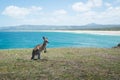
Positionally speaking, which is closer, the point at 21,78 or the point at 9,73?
the point at 21,78

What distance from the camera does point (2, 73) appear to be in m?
15.7

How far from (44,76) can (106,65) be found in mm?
5919

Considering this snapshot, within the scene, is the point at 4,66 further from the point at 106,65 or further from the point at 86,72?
the point at 106,65

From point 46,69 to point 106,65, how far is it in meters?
4.90

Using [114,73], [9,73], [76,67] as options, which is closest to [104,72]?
[114,73]

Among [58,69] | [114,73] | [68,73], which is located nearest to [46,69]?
[58,69]

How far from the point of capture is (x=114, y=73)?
1584 cm

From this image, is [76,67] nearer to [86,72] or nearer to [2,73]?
[86,72]

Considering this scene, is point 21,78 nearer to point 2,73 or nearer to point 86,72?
point 2,73

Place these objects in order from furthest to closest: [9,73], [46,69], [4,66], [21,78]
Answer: [4,66] → [46,69] → [9,73] → [21,78]

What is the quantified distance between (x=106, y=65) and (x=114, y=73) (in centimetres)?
281

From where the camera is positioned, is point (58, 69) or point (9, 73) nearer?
point (9, 73)

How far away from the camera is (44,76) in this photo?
586 inches

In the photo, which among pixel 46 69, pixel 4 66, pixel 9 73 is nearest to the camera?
pixel 9 73
